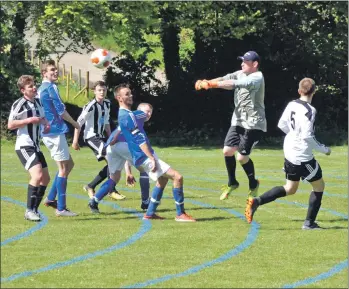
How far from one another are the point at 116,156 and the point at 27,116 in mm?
1775

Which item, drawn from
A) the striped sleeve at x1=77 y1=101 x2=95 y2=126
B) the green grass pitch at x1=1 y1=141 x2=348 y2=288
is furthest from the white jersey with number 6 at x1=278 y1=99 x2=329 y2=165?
the striped sleeve at x1=77 y1=101 x2=95 y2=126

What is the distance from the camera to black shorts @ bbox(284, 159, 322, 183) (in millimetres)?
12797

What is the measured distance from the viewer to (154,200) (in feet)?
44.9

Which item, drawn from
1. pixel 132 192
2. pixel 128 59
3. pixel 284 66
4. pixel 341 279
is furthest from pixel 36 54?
pixel 341 279

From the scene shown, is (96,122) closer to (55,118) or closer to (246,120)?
(55,118)

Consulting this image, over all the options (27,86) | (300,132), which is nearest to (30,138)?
(27,86)

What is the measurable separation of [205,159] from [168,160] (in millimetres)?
910

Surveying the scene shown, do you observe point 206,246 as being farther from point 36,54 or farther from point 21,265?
point 36,54

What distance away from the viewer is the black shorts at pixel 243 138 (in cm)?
1531

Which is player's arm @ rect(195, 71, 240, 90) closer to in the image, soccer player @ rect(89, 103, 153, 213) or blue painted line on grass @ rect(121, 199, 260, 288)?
soccer player @ rect(89, 103, 153, 213)

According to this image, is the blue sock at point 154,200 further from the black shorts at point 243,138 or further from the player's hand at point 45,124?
the black shorts at point 243,138

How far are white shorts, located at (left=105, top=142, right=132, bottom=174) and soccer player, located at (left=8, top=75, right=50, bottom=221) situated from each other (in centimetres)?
132

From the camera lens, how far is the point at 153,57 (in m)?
34.1

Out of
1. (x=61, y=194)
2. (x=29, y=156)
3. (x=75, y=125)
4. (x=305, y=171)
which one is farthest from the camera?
(x=75, y=125)
